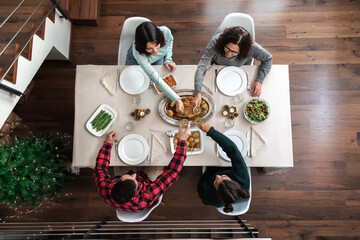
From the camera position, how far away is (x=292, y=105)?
2.99 metres

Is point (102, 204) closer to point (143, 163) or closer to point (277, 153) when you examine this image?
point (143, 163)

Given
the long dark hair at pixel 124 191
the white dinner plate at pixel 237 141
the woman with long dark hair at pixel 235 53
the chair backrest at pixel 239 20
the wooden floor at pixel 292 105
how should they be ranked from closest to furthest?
1. the long dark hair at pixel 124 191
2. the woman with long dark hair at pixel 235 53
3. the white dinner plate at pixel 237 141
4. the chair backrest at pixel 239 20
5. the wooden floor at pixel 292 105

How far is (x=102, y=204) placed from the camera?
2.89 metres

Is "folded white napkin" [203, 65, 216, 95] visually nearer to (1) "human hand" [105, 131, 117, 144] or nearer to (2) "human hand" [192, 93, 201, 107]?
(2) "human hand" [192, 93, 201, 107]

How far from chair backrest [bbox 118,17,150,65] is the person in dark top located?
1.16 meters

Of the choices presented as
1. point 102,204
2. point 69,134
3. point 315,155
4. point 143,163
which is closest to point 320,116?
point 315,155

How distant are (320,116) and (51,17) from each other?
124 inches

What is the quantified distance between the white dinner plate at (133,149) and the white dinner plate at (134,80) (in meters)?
0.39

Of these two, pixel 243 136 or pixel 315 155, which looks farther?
pixel 315 155

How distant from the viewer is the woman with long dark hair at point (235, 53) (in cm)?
194

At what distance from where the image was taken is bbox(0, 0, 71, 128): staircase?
2172 millimetres

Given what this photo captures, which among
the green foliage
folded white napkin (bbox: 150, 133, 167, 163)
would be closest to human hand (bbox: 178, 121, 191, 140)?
folded white napkin (bbox: 150, 133, 167, 163)

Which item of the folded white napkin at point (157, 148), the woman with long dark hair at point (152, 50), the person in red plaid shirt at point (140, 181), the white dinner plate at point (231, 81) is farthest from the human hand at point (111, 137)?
the white dinner plate at point (231, 81)

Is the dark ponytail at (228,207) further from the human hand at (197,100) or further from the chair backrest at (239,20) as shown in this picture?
the chair backrest at (239,20)
